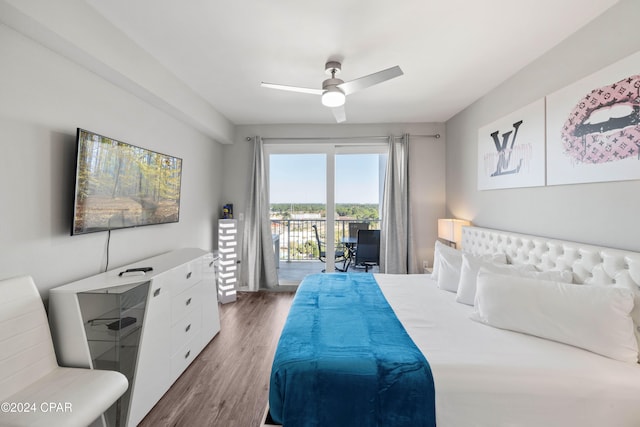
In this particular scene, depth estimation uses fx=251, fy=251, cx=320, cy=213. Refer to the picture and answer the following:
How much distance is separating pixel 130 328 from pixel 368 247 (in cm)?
310

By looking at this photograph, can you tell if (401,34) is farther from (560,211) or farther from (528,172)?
(560,211)

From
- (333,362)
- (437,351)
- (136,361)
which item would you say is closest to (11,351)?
(136,361)

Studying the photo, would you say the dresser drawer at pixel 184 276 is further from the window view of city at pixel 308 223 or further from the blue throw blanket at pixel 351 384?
the window view of city at pixel 308 223

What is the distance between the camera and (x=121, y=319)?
1.60 meters

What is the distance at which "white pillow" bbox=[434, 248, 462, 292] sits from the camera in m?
2.35

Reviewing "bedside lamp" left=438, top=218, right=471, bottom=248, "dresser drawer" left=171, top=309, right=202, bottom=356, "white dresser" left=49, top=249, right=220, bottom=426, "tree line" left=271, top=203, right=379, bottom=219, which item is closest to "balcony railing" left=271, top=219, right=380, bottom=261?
"tree line" left=271, top=203, right=379, bottom=219

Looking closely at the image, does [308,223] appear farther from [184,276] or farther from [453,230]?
[184,276]

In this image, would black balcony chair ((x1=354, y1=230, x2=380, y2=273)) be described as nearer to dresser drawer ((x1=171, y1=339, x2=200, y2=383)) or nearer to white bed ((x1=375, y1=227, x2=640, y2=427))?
white bed ((x1=375, y1=227, x2=640, y2=427))

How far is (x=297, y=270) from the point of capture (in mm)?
4465

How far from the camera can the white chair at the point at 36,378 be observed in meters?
1.12

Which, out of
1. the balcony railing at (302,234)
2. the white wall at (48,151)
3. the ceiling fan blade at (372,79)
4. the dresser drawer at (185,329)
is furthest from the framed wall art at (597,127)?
the white wall at (48,151)

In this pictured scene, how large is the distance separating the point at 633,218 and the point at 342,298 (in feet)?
6.43

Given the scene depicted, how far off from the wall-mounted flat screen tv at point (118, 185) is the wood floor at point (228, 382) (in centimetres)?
137

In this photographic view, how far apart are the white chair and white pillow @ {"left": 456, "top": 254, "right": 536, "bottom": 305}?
2.42 metres
